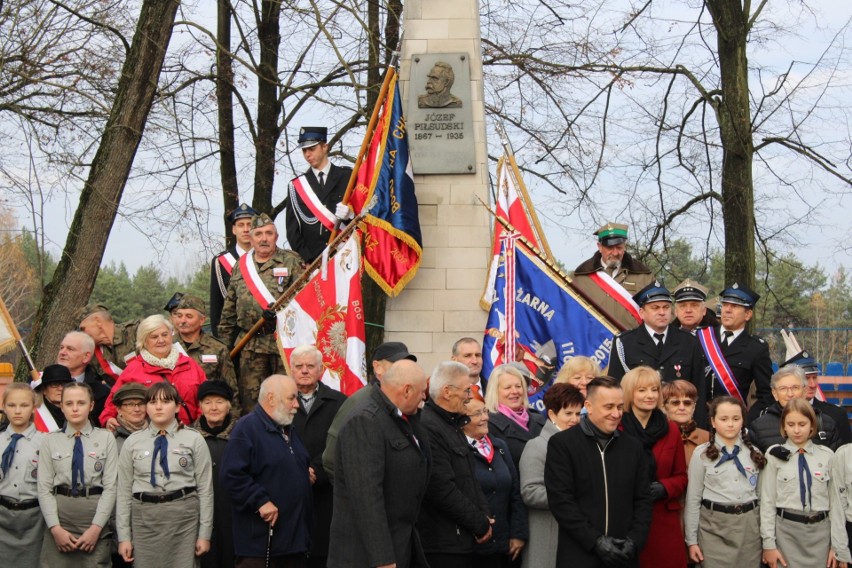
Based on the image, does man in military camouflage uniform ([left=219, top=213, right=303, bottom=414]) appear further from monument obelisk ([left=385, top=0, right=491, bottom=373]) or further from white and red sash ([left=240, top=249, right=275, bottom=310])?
monument obelisk ([left=385, top=0, right=491, bottom=373])

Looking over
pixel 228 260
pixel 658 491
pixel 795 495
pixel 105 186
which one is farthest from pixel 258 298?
pixel 795 495

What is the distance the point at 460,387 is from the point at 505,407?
1.06 meters

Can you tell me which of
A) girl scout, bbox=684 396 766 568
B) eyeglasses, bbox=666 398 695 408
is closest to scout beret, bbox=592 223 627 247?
eyeglasses, bbox=666 398 695 408

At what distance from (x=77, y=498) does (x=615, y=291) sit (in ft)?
15.4

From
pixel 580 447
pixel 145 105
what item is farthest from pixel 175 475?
pixel 145 105

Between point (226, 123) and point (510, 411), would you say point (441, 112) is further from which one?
point (226, 123)

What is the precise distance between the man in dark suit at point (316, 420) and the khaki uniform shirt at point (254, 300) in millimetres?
2087

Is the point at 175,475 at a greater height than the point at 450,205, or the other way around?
the point at 450,205

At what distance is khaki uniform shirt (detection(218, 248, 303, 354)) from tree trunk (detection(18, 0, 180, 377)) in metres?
2.15

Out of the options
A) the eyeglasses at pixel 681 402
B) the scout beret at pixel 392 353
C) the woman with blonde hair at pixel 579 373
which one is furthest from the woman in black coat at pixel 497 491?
the eyeglasses at pixel 681 402

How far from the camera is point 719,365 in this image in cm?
887

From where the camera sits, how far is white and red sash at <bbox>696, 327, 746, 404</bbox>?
8859mm

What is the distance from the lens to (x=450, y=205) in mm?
11000

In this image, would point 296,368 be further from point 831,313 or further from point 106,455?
point 831,313
